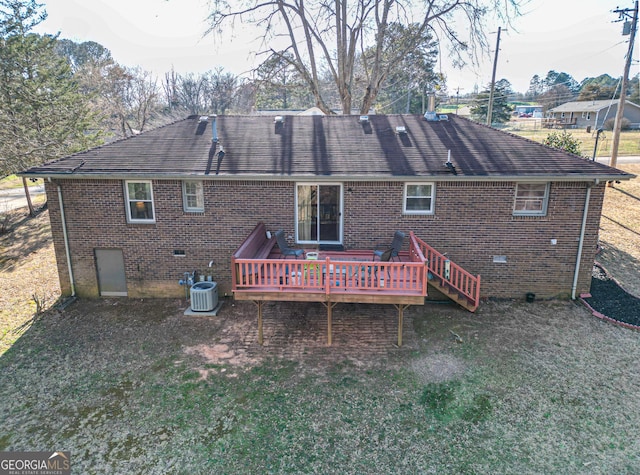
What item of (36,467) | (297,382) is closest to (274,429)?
(297,382)

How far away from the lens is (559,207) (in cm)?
1069

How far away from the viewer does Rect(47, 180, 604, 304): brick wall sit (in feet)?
35.3

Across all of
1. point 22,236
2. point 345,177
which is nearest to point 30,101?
point 22,236

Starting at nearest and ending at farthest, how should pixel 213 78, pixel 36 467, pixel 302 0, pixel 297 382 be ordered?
pixel 36 467, pixel 297 382, pixel 302 0, pixel 213 78

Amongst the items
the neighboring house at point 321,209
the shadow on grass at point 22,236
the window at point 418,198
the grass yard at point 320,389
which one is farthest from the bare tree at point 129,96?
the window at point 418,198

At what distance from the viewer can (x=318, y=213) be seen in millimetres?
11227

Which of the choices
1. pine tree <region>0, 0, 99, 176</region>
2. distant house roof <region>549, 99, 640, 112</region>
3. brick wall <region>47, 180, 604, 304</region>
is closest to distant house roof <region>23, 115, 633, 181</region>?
brick wall <region>47, 180, 604, 304</region>

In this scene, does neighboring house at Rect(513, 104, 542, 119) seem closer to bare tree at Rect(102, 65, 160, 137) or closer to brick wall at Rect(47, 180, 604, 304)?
bare tree at Rect(102, 65, 160, 137)

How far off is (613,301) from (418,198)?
6.09 meters

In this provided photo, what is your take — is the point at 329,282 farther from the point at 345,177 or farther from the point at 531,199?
the point at 531,199

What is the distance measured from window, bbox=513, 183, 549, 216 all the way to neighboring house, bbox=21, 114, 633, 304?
3 centimetres

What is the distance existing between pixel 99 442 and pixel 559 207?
38.3 ft

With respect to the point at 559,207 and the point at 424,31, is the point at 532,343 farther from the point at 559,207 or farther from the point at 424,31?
the point at 424,31

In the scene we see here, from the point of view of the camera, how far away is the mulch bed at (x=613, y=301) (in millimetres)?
10086
